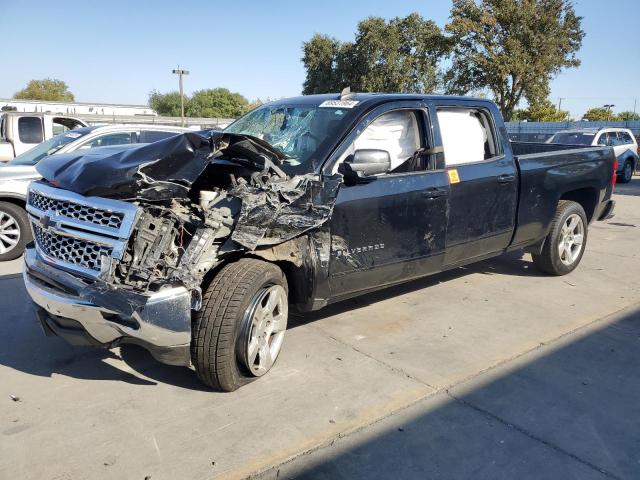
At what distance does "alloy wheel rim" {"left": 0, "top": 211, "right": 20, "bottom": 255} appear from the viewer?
6.73m

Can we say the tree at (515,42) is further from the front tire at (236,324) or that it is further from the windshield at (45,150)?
the front tire at (236,324)

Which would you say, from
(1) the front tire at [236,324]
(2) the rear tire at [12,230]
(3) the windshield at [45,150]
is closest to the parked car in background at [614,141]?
(3) the windshield at [45,150]

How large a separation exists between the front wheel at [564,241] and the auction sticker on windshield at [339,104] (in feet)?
9.66

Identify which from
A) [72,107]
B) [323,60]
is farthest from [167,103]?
[323,60]

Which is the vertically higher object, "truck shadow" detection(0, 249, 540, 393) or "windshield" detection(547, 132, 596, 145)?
"windshield" detection(547, 132, 596, 145)

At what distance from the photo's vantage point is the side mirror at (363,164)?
3.82 meters

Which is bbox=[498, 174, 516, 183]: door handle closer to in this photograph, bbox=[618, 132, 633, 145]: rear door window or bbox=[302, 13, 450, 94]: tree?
bbox=[618, 132, 633, 145]: rear door window

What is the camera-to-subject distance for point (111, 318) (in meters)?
2.99

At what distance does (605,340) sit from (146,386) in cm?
365

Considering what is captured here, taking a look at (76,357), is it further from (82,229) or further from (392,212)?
(392,212)

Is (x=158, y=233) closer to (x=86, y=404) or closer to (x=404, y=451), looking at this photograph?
(x=86, y=404)

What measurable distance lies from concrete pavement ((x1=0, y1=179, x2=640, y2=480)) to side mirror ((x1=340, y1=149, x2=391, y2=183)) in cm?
137

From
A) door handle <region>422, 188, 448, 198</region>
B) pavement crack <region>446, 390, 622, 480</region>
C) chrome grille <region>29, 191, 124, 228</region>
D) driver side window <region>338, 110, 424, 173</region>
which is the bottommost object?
pavement crack <region>446, 390, 622, 480</region>

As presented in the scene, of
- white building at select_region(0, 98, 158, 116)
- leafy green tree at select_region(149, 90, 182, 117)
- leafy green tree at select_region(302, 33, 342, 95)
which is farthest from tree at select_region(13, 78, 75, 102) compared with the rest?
leafy green tree at select_region(302, 33, 342, 95)
